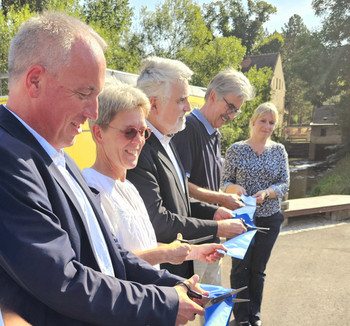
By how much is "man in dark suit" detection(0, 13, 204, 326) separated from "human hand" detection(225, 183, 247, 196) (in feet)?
7.20

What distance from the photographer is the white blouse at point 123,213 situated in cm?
163

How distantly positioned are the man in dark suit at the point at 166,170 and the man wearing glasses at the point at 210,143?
14.8 inches

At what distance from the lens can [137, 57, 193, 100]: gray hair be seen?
2229 millimetres

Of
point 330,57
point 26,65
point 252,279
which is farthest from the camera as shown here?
point 330,57

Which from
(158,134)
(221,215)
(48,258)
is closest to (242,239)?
(221,215)

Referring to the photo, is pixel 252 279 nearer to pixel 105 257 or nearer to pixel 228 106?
pixel 228 106

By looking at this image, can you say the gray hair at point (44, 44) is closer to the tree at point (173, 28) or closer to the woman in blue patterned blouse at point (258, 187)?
the woman in blue patterned blouse at point (258, 187)

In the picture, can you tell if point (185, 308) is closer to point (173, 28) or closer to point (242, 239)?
point (242, 239)

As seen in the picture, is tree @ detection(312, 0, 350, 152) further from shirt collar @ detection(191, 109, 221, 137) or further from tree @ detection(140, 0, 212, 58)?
shirt collar @ detection(191, 109, 221, 137)

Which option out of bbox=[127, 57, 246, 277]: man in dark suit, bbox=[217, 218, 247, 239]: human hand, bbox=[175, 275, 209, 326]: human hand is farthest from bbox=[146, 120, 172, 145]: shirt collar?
bbox=[175, 275, 209, 326]: human hand

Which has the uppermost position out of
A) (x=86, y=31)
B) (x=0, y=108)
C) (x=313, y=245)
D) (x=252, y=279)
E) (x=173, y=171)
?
(x=86, y=31)

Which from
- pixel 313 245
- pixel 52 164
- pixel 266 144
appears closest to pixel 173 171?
pixel 52 164

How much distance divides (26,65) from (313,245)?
5729mm

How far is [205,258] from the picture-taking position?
1903 millimetres
